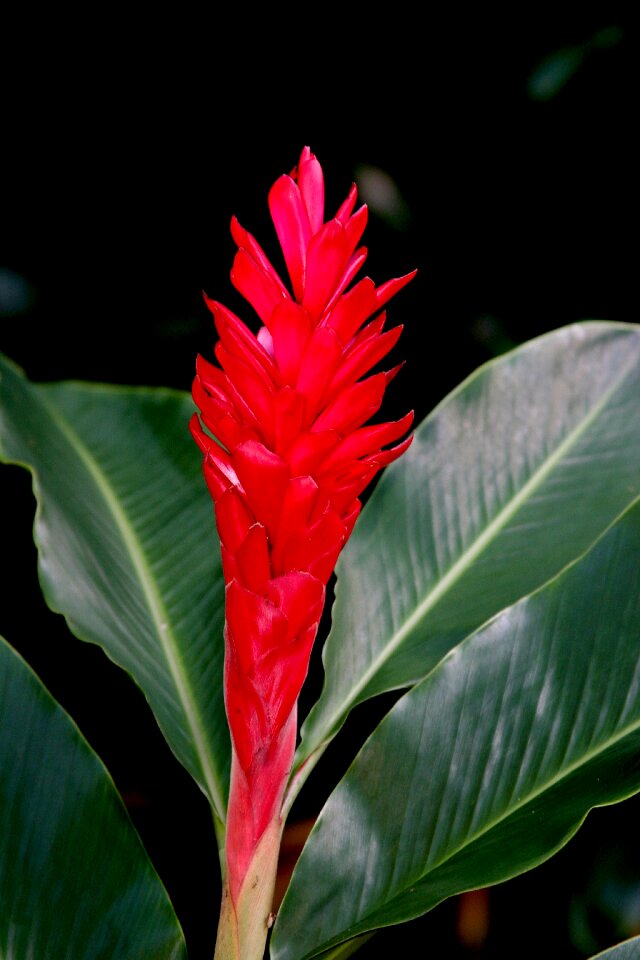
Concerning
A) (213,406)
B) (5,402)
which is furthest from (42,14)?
(213,406)

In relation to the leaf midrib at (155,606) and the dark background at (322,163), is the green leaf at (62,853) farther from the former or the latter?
the dark background at (322,163)

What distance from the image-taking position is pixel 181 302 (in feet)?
4.49

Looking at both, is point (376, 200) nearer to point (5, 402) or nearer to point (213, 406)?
point (5, 402)

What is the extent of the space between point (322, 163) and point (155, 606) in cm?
82

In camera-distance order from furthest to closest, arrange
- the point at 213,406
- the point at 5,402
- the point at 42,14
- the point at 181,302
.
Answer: the point at 181,302
the point at 42,14
the point at 5,402
the point at 213,406

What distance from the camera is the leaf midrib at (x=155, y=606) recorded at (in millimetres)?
720

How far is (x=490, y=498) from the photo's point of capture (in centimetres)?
86

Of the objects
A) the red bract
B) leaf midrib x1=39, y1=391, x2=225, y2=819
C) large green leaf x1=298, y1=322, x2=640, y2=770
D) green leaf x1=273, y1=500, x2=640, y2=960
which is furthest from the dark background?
the red bract

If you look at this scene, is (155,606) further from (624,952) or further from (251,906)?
(624,952)

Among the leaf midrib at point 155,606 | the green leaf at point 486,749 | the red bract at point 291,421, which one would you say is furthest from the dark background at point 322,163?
the red bract at point 291,421

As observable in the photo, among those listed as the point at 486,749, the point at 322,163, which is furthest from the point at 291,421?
the point at 322,163

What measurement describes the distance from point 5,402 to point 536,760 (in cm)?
53

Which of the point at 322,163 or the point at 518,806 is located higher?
the point at 322,163


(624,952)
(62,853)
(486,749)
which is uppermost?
(62,853)
